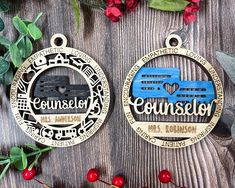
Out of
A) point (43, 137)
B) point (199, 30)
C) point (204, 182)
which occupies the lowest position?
point (204, 182)

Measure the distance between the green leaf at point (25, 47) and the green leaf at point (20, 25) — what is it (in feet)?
0.06

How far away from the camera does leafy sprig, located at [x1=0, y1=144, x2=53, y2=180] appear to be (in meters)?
0.73

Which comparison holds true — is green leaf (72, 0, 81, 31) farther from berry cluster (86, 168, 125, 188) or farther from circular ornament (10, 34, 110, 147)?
berry cluster (86, 168, 125, 188)

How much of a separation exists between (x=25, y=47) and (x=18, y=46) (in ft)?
0.05

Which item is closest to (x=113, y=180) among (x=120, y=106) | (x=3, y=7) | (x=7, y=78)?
(x=120, y=106)

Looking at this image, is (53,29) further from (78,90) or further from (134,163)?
(134,163)

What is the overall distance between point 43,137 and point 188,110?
1.03ft

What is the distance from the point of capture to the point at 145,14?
2.38 feet

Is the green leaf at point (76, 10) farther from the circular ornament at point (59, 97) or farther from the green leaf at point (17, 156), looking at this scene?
the green leaf at point (17, 156)

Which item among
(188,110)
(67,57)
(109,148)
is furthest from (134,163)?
(67,57)

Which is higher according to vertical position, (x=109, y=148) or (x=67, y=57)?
(x=67, y=57)

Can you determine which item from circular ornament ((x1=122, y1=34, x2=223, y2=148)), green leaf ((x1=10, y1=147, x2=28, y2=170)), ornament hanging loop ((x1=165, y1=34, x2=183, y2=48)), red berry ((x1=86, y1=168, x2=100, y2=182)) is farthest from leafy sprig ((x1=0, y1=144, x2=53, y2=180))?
ornament hanging loop ((x1=165, y1=34, x2=183, y2=48))

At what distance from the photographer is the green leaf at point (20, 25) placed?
2.29 ft

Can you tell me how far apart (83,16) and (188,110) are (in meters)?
0.30
